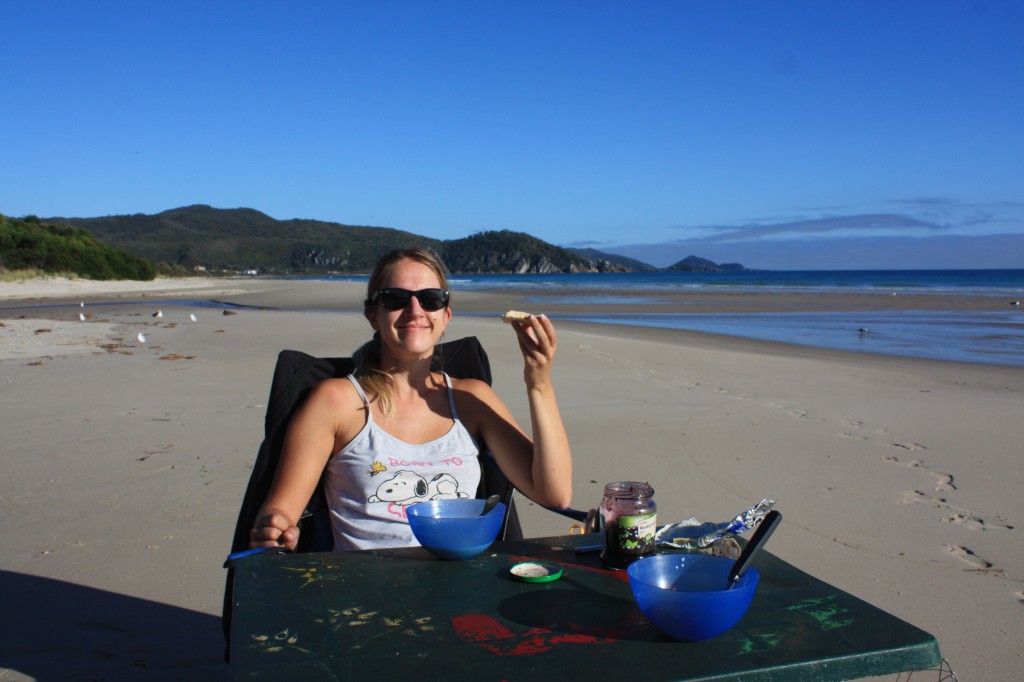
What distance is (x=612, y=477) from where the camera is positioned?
5.23m

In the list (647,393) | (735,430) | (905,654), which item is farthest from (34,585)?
(647,393)

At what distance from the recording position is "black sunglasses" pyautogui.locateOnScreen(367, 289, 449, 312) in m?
2.69

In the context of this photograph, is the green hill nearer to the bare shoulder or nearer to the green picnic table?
the bare shoulder

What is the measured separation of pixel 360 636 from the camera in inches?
63.5

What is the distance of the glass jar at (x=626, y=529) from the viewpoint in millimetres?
1987

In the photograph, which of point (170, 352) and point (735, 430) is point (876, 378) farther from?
point (170, 352)

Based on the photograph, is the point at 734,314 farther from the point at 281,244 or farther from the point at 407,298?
the point at 281,244

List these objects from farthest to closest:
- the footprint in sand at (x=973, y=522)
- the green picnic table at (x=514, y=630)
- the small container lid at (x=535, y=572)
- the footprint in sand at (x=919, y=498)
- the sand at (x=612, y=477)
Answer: the footprint in sand at (x=919, y=498), the footprint in sand at (x=973, y=522), the sand at (x=612, y=477), the small container lid at (x=535, y=572), the green picnic table at (x=514, y=630)

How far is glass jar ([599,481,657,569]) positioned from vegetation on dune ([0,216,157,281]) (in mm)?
44237

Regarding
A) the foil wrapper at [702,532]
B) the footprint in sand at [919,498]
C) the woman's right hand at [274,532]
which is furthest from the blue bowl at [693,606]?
the footprint in sand at [919,498]

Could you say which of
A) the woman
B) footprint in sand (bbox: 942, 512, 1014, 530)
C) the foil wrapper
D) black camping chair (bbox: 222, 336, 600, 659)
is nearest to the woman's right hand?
the woman

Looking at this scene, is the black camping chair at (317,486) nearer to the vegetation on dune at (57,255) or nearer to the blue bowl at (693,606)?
the blue bowl at (693,606)

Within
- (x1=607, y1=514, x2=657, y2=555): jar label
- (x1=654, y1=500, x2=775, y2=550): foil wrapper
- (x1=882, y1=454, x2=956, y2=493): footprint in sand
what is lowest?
(x1=882, y1=454, x2=956, y2=493): footprint in sand

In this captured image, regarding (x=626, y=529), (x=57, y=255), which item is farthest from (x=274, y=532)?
(x=57, y=255)
